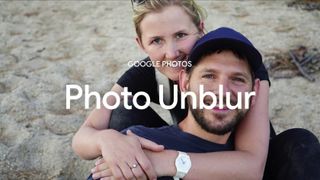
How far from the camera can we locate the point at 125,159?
1.43 m

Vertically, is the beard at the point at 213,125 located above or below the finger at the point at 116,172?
above

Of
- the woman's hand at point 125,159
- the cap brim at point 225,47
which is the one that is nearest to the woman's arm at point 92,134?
the woman's hand at point 125,159

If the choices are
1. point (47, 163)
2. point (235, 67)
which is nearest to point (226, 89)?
point (235, 67)

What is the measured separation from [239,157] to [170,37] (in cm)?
57

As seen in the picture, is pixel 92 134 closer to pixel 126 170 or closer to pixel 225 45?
pixel 126 170

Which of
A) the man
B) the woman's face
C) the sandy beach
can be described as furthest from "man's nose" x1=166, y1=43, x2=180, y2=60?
the sandy beach

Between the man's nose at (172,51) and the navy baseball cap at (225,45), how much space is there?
0.14 metres

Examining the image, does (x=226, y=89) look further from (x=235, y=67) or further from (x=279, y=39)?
(x=279, y=39)

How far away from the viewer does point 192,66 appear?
1622 millimetres

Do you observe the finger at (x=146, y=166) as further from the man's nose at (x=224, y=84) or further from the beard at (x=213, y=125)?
the man's nose at (x=224, y=84)

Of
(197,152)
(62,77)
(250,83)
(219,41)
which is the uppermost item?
(219,41)

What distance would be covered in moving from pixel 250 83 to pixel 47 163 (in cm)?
129

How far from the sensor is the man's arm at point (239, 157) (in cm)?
145

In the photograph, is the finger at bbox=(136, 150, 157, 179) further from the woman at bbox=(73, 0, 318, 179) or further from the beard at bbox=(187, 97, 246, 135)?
the beard at bbox=(187, 97, 246, 135)
